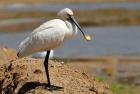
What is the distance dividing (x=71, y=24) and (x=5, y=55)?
4.38m

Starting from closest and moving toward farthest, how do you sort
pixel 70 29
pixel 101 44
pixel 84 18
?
1. pixel 70 29
2. pixel 101 44
3. pixel 84 18

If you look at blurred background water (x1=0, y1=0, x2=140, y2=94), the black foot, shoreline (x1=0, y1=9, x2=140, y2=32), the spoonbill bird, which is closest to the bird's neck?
the spoonbill bird

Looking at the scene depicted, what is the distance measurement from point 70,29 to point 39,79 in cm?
105

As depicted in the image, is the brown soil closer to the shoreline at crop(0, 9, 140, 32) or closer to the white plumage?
the white plumage

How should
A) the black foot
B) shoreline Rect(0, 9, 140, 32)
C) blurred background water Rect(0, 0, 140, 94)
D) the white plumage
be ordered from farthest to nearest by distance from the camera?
1. shoreline Rect(0, 9, 140, 32)
2. blurred background water Rect(0, 0, 140, 94)
3. the black foot
4. the white plumage

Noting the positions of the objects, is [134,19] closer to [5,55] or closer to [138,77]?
[138,77]

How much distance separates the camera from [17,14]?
151ft

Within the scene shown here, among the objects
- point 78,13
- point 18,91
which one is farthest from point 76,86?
point 78,13

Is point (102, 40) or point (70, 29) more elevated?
point (102, 40)

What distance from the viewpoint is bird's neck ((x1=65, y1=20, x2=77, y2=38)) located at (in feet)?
30.2

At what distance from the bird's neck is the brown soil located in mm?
836

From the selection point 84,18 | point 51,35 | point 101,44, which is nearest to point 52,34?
point 51,35

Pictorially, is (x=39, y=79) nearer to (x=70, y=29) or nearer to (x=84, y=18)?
(x=70, y=29)

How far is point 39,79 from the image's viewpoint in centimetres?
984
